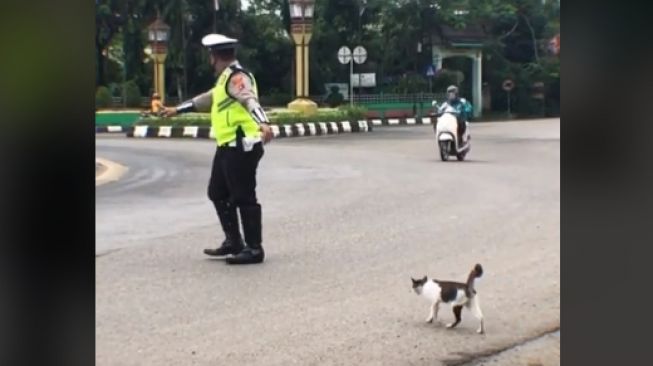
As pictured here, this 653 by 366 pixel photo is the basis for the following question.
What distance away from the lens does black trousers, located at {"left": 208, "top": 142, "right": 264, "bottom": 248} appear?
10.4 feet

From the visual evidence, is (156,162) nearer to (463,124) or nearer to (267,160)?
(267,160)

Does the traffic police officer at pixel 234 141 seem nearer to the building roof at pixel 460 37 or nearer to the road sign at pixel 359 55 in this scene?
the building roof at pixel 460 37

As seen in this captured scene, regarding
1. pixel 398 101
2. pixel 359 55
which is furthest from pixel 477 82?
pixel 398 101

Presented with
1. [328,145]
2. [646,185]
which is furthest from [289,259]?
[328,145]

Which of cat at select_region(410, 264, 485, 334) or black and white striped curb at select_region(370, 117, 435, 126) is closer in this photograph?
cat at select_region(410, 264, 485, 334)

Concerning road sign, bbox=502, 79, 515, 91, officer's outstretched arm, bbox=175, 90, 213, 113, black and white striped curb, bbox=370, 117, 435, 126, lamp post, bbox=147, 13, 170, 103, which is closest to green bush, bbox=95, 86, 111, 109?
lamp post, bbox=147, 13, 170, 103

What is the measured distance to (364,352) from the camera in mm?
2291

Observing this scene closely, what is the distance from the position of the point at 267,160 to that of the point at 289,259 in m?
3.45

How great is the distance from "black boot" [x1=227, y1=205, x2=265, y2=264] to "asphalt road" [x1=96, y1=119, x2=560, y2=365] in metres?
0.05

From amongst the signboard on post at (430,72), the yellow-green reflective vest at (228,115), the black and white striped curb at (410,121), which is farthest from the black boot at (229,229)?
the black and white striped curb at (410,121)

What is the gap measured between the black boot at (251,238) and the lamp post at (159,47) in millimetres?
529

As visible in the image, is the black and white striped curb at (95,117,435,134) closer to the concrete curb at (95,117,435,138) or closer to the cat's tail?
the concrete curb at (95,117,435,138)

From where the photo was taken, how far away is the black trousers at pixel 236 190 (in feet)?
10.4

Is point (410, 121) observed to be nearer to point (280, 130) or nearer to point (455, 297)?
point (280, 130)
